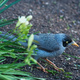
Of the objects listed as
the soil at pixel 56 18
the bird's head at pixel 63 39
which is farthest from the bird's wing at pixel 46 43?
the soil at pixel 56 18

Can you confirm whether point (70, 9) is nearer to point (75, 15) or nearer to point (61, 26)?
point (75, 15)

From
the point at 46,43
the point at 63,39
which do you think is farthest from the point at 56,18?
the point at 46,43

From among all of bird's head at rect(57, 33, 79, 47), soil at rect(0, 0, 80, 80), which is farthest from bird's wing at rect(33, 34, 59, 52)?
soil at rect(0, 0, 80, 80)

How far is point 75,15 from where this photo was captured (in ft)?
17.7

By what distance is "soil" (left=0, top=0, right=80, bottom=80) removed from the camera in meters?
3.67

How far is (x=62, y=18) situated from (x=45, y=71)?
2.40 m

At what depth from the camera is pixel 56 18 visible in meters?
5.07

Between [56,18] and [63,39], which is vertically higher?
[56,18]

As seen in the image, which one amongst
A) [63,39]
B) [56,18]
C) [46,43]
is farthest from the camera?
[56,18]

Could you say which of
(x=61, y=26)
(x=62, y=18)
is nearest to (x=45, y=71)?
(x=61, y=26)

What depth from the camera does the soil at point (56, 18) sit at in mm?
3672

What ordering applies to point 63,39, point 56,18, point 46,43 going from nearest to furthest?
1. point 46,43
2. point 63,39
3. point 56,18

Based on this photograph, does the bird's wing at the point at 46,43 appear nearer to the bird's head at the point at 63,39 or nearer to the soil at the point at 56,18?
the bird's head at the point at 63,39

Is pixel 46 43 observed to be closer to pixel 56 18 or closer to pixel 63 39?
pixel 63 39
